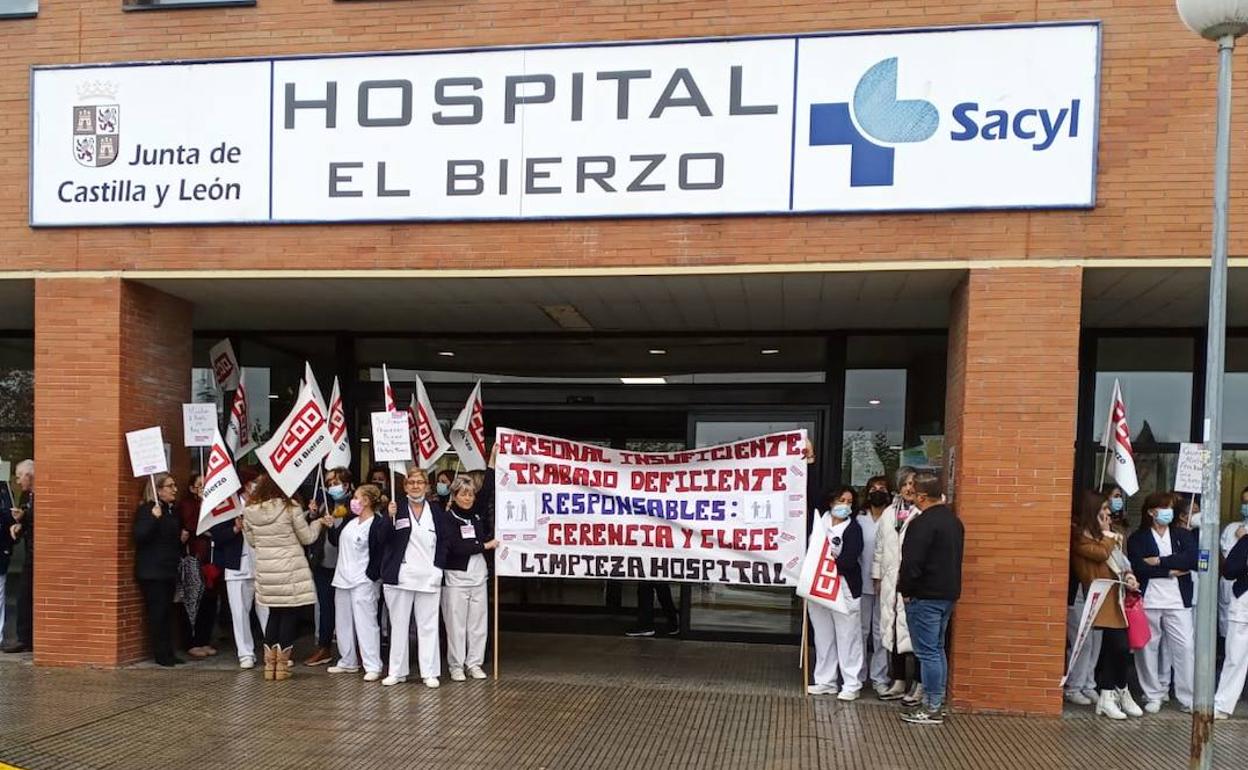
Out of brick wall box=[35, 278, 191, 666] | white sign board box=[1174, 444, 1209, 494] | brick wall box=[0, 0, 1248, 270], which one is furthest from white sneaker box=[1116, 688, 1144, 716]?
brick wall box=[35, 278, 191, 666]

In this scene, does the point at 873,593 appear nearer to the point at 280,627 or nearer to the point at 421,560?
the point at 421,560

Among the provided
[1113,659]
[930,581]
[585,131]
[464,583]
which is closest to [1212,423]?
[930,581]

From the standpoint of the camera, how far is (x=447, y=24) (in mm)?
7617

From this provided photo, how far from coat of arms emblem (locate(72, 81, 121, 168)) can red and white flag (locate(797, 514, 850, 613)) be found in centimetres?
684

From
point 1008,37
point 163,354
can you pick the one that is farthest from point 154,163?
point 1008,37

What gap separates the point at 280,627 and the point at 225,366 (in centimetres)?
383

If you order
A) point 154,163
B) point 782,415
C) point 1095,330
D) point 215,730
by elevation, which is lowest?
point 215,730

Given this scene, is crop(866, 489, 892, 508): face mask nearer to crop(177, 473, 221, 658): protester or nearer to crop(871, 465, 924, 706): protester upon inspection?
crop(871, 465, 924, 706): protester

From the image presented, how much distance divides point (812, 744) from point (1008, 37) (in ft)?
17.5

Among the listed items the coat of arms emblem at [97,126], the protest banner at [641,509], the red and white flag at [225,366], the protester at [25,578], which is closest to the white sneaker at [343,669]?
the protest banner at [641,509]

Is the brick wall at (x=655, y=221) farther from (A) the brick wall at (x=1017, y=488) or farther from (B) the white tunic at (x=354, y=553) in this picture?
(B) the white tunic at (x=354, y=553)

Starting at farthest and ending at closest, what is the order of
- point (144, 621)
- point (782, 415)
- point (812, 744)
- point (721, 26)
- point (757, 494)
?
point (782, 415) < point (144, 621) < point (757, 494) < point (721, 26) < point (812, 744)

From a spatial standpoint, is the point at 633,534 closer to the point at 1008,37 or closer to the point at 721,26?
the point at 721,26

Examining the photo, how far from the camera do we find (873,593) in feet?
25.5
